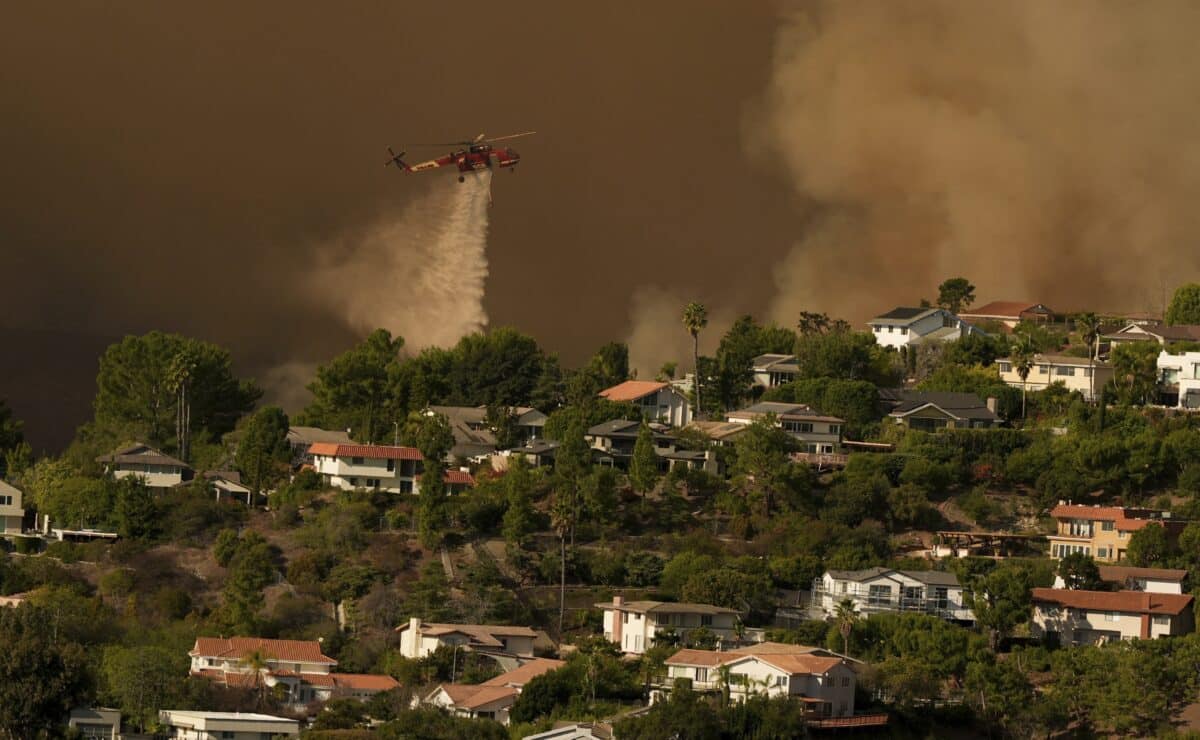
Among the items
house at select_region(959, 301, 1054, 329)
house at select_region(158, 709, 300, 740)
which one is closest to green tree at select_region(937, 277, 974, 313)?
house at select_region(959, 301, 1054, 329)

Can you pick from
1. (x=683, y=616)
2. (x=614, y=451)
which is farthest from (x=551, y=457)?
(x=683, y=616)

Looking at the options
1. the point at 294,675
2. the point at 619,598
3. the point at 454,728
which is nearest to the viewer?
the point at 454,728

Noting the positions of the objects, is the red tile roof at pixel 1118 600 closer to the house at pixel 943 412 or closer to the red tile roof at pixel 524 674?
the red tile roof at pixel 524 674

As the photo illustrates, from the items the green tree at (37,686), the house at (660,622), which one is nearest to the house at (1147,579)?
the house at (660,622)

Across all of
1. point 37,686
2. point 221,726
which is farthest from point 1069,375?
point 37,686

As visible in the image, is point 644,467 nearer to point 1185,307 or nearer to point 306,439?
point 306,439

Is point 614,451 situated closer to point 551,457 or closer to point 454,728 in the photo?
point 551,457
